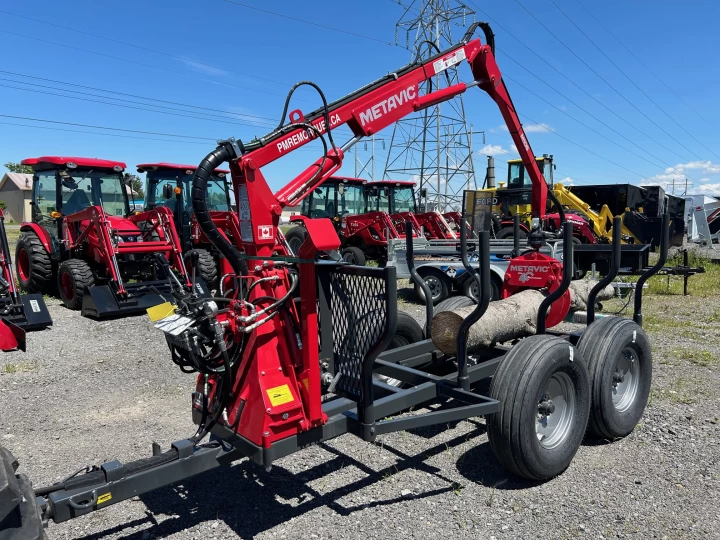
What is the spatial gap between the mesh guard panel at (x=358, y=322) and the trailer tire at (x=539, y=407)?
874 mm

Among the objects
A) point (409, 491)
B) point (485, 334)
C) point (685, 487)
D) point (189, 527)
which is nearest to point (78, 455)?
point (189, 527)

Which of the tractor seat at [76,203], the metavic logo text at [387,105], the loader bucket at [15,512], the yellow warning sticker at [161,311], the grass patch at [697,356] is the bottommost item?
the grass patch at [697,356]

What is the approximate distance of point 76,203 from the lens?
10555 mm

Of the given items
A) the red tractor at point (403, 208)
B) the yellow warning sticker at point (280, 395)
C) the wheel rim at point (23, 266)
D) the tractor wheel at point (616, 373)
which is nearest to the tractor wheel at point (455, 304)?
the tractor wheel at point (616, 373)

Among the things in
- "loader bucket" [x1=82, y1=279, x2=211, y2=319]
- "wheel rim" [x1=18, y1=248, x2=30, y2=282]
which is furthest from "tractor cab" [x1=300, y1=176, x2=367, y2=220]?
"loader bucket" [x1=82, y1=279, x2=211, y2=319]

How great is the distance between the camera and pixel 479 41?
5.22 metres

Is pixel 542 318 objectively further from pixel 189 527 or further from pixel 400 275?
pixel 400 275

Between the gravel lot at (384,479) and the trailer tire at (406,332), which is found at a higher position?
the trailer tire at (406,332)

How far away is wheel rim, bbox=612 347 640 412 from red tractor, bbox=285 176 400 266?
10.8m

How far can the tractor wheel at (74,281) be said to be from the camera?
30.0ft

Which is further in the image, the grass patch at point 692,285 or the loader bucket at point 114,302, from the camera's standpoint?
the grass patch at point 692,285

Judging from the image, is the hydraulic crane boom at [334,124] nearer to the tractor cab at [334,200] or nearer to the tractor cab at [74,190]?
the tractor cab at [74,190]

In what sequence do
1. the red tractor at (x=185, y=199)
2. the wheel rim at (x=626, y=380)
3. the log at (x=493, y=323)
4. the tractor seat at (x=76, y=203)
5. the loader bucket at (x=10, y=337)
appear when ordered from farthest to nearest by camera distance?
the red tractor at (x=185, y=199)
the tractor seat at (x=76, y=203)
the wheel rim at (x=626, y=380)
the log at (x=493, y=323)
the loader bucket at (x=10, y=337)

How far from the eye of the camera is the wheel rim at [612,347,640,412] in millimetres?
4410
